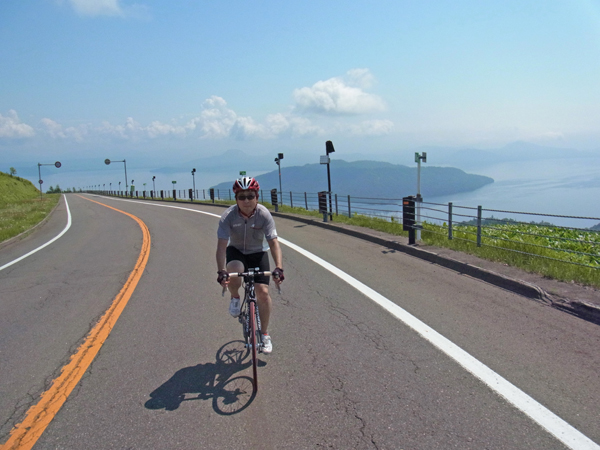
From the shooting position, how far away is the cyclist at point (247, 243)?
423 cm

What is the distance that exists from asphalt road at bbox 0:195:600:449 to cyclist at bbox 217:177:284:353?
0.70 metres

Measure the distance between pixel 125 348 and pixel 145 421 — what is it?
1.74m

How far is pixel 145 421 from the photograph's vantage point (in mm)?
3398

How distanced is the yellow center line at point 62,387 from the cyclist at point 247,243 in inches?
65.2

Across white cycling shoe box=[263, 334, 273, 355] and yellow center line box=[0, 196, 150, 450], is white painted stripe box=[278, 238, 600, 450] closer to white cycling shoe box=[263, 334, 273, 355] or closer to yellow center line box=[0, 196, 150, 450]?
white cycling shoe box=[263, 334, 273, 355]

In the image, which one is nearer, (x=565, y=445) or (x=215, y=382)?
(x=565, y=445)

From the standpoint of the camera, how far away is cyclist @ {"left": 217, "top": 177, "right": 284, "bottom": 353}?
423 centimetres

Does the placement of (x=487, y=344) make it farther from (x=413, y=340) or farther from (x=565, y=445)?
(x=565, y=445)

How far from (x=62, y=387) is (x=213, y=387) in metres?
1.42

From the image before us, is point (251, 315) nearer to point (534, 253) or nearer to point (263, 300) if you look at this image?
point (263, 300)

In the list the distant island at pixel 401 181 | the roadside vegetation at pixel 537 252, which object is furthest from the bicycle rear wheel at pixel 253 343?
the distant island at pixel 401 181

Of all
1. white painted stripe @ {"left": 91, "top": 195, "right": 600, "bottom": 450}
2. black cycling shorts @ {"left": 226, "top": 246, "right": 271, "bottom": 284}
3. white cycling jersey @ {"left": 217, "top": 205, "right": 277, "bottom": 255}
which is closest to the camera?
white painted stripe @ {"left": 91, "top": 195, "right": 600, "bottom": 450}

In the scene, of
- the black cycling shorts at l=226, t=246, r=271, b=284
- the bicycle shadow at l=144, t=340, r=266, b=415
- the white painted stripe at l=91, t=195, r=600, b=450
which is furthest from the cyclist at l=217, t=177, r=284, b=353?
the white painted stripe at l=91, t=195, r=600, b=450

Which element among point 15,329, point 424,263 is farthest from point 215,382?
point 424,263
